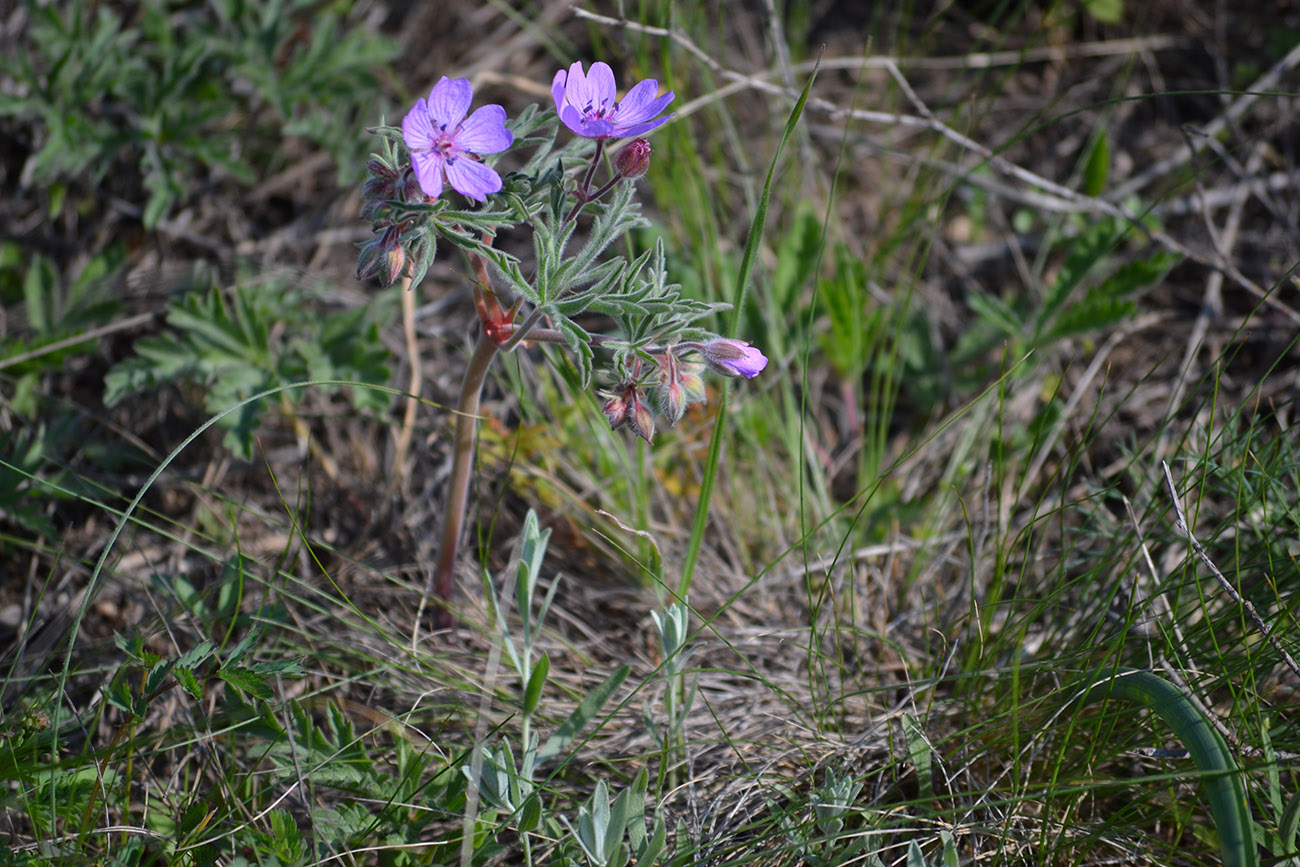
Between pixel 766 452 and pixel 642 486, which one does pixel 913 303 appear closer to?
pixel 766 452

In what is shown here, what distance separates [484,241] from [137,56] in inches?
87.1

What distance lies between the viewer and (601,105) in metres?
2.09

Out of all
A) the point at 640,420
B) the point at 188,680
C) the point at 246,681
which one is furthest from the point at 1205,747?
the point at 188,680

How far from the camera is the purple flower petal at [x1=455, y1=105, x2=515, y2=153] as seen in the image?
1900 mm

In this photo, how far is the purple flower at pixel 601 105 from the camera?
1916 mm

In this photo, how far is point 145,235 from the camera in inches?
143

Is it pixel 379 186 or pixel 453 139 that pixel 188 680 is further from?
pixel 453 139

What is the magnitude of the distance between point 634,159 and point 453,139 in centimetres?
41

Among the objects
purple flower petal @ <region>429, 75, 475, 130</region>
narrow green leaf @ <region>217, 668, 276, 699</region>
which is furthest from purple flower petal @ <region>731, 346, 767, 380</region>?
narrow green leaf @ <region>217, 668, 276, 699</region>

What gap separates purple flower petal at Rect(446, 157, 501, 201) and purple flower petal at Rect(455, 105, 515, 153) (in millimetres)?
53

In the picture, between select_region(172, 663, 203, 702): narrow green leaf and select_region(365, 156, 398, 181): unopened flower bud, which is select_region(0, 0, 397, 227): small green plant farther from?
select_region(172, 663, 203, 702): narrow green leaf

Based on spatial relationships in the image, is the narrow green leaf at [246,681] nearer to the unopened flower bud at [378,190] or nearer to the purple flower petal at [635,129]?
the unopened flower bud at [378,190]

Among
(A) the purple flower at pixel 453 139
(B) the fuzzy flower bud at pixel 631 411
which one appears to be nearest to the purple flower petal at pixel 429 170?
(A) the purple flower at pixel 453 139

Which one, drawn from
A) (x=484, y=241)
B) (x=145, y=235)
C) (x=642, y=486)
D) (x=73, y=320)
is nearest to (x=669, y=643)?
(x=642, y=486)
